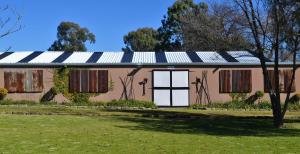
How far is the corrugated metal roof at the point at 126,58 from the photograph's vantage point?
29469mm

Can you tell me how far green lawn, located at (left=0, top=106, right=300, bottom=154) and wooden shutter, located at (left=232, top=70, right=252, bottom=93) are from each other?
6589 mm

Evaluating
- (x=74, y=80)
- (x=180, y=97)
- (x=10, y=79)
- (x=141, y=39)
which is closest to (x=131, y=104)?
(x=180, y=97)

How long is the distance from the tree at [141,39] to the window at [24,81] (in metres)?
41.2

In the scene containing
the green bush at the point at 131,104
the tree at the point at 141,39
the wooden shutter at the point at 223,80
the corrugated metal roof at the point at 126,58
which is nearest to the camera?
the green bush at the point at 131,104

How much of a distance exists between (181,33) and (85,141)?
43094 millimetres

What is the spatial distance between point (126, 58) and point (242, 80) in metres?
6.77

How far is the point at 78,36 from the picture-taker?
77.9 meters

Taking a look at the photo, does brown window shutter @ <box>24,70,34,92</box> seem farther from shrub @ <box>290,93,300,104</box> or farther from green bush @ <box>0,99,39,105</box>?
shrub @ <box>290,93,300,104</box>

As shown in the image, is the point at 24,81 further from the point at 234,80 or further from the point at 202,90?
the point at 234,80

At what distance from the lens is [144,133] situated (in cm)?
1502

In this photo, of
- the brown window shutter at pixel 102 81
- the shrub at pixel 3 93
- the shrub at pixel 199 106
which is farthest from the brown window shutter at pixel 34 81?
the shrub at pixel 199 106

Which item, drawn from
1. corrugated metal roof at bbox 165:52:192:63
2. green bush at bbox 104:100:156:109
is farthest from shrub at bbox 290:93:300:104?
green bush at bbox 104:100:156:109

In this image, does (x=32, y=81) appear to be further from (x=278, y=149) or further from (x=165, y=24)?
(x=165, y=24)

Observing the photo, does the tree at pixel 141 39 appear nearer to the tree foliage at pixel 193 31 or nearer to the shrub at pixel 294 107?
the tree foliage at pixel 193 31
